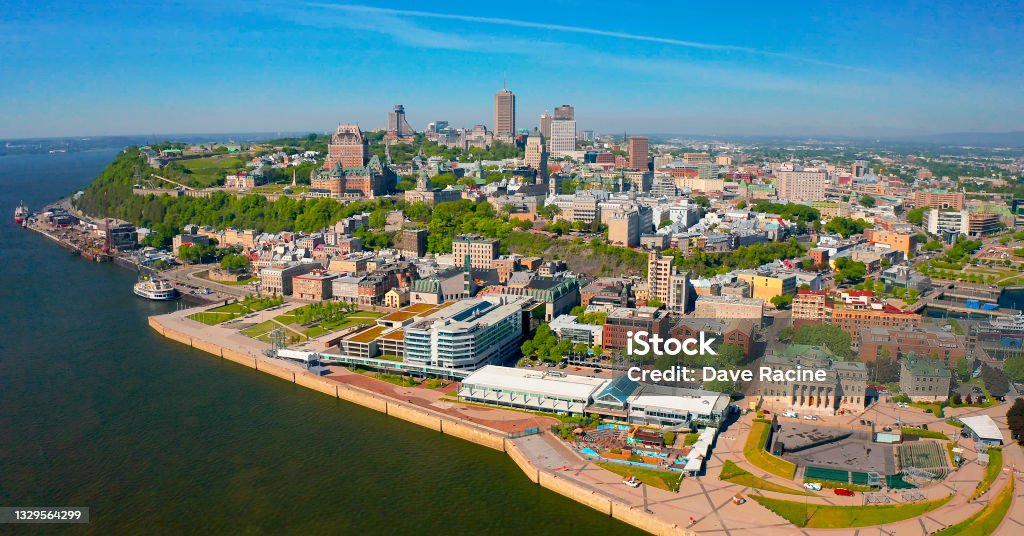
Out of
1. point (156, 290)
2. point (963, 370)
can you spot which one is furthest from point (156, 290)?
point (963, 370)

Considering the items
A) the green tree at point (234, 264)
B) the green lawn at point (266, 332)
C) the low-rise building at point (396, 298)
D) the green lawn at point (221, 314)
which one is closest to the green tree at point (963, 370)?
the low-rise building at point (396, 298)

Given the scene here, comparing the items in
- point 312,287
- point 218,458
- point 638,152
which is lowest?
point 218,458

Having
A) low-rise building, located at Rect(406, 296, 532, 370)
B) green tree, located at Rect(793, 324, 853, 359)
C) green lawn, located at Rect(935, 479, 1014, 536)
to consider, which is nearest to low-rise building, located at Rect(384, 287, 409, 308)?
low-rise building, located at Rect(406, 296, 532, 370)

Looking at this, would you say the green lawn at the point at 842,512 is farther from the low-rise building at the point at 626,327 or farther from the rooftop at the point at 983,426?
the low-rise building at the point at 626,327

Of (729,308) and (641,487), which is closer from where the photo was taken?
(641,487)

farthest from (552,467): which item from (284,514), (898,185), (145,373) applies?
(898,185)

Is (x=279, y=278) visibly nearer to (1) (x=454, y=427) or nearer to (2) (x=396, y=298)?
(2) (x=396, y=298)
